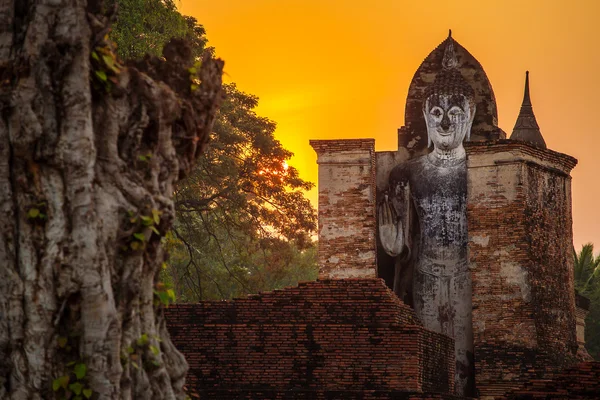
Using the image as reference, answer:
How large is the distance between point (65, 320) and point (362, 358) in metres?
6.93

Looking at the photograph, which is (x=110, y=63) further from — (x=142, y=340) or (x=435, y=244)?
(x=435, y=244)

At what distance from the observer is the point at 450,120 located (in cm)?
1919

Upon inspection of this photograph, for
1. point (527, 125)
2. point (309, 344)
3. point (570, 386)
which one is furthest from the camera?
point (527, 125)

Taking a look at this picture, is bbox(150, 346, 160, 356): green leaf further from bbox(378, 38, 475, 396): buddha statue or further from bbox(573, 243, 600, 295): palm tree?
bbox(573, 243, 600, 295): palm tree

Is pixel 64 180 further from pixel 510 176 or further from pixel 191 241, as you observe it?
pixel 191 241

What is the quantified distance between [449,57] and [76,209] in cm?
1383

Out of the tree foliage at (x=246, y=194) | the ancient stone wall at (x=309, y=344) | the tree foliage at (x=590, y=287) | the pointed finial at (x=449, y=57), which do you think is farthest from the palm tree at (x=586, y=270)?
the ancient stone wall at (x=309, y=344)

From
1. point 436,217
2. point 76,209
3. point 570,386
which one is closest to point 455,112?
point 436,217

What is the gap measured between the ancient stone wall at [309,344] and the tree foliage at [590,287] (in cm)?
1745

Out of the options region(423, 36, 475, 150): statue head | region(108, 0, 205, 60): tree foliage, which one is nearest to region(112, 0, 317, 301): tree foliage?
region(108, 0, 205, 60): tree foliage

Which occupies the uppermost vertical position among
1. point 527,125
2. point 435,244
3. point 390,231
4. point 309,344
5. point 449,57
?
point 449,57

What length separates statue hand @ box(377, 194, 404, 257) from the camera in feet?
62.8

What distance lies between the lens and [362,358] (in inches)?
527

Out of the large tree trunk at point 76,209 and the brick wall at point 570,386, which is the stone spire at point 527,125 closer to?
the brick wall at point 570,386
